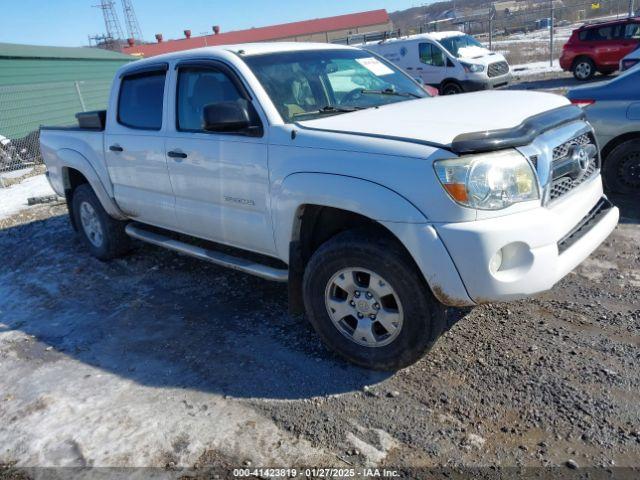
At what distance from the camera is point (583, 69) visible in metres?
17.5

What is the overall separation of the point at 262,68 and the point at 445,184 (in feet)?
5.82

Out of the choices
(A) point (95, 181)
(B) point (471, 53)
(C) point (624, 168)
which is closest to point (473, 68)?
(B) point (471, 53)

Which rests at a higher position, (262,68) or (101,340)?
(262,68)

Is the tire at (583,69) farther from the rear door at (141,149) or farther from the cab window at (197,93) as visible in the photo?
the cab window at (197,93)

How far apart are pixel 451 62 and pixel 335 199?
1476 cm

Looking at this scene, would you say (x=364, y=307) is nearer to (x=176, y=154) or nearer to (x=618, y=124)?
(x=176, y=154)

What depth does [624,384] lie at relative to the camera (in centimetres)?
294

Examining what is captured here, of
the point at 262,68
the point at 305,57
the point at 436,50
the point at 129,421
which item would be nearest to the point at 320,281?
the point at 129,421

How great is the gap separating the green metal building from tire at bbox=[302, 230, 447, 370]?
1373 cm

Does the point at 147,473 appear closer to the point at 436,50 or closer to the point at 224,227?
the point at 224,227

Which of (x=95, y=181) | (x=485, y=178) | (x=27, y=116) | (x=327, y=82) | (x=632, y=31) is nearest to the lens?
(x=485, y=178)

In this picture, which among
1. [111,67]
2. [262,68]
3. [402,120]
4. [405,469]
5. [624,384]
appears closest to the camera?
[405,469]

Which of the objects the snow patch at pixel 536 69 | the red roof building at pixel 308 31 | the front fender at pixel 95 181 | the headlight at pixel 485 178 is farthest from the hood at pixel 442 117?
the red roof building at pixel 308 31

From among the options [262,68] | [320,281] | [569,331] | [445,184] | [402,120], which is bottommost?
[569,331]
